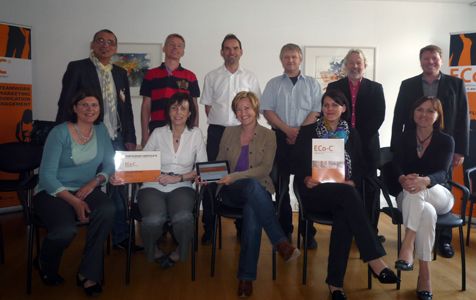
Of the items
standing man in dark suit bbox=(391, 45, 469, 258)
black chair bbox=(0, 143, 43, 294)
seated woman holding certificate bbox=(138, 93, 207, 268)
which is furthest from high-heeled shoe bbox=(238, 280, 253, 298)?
black chair bbox=(0, 143, 43, 294)

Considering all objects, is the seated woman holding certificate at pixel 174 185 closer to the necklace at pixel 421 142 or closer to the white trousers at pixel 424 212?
the white trousers at pixel 424 212

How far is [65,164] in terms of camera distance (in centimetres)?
262

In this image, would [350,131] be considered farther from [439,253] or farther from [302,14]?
[302,14]

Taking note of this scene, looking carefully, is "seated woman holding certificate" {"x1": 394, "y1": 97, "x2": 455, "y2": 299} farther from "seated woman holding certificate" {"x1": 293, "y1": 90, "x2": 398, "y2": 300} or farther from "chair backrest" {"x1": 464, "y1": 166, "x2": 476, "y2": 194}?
"chair backrest" {"x1": 464, "y1": 166, "x2": 476, "y2": 194}

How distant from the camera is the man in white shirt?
3538mm

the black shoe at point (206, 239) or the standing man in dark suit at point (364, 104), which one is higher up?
the standing man in dark suit at point (364, 104)

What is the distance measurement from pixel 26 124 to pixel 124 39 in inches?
68.6

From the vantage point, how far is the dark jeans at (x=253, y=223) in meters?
2.46

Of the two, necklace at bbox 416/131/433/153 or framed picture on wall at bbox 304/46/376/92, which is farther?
framed picture on wall at bbox 304/46/376/92

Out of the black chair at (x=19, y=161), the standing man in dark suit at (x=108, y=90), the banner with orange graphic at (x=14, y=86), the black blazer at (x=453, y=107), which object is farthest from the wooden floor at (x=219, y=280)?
the banner with orange graphic at (x=14, y=86)

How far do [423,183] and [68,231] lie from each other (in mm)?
2396

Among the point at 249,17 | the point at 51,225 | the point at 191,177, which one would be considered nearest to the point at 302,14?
the point at 249,17

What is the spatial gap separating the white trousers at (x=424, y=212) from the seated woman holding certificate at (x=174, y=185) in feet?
4.98

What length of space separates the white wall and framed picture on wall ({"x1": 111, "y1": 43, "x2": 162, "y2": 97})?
107 millimetres
